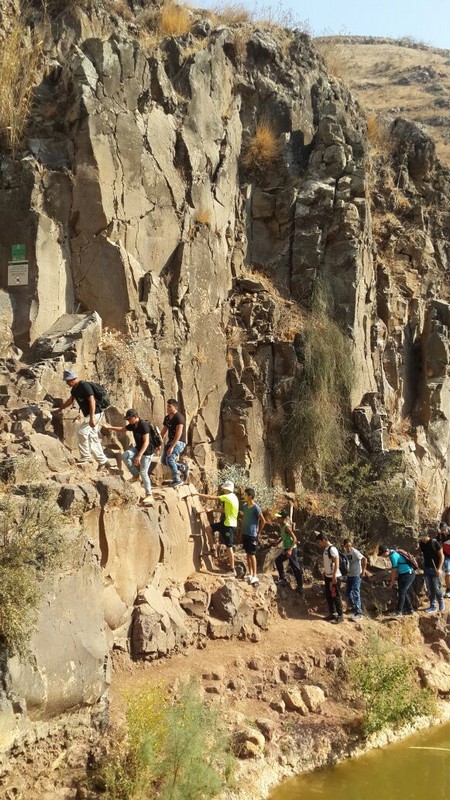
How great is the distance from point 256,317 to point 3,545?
948 centimetres

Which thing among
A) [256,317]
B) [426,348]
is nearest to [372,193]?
[426,348]

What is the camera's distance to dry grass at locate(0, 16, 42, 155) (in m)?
13.5

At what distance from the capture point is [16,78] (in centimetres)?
1388

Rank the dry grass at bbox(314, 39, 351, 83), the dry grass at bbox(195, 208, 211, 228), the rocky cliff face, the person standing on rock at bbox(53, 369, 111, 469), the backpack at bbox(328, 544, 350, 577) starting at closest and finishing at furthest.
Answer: the person standing on rock at bbox(53, 369, 111, 469)
the backpack at bbox(328, 544, 350, 577)
the rocky cliff face
the dry grass at bbox(195, 208, 211, 228)
the dry grass at bbox(314, 39, 351, 83)

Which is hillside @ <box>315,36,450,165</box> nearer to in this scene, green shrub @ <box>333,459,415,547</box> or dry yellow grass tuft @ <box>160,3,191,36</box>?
dry yellow grass tuft @ <box>160,3,191,36</box>

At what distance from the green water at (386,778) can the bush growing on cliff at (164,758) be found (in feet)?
5.16

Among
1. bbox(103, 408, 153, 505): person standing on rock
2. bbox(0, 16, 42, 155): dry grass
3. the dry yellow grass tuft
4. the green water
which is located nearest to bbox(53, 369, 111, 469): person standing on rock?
bbox(103, 408, 153, 505): person standing on rock

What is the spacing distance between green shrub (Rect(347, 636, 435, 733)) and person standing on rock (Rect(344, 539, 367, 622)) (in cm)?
141

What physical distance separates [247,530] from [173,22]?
12.0 metres

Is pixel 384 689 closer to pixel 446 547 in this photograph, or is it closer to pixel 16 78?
pixel 446 547

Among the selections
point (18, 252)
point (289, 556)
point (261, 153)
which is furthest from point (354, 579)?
point (261, 153)

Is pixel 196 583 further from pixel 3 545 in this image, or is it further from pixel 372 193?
pixel 372 193

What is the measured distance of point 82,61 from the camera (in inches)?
545

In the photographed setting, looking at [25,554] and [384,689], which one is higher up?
[25,554]
